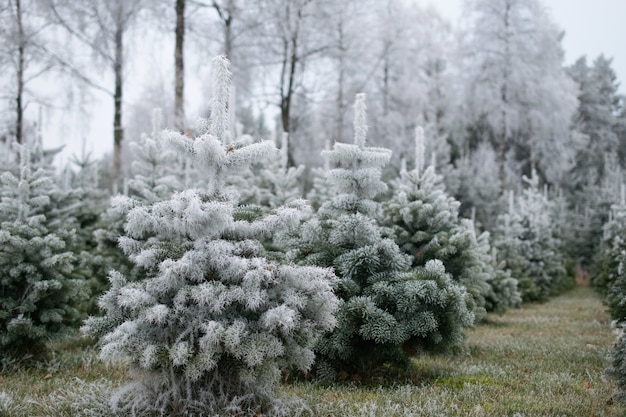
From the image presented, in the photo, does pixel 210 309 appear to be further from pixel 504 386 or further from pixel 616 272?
pixel 616 272

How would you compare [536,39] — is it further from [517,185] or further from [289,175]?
[289,175]

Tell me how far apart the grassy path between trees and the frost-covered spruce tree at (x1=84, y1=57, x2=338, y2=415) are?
0.77 meters

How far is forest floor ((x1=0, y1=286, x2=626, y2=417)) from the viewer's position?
484cm

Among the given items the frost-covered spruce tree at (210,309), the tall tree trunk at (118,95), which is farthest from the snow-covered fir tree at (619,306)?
the tall tree trunk at (118,95)

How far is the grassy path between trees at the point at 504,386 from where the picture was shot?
4926 millimetres

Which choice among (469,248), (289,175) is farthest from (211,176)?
(289,175)

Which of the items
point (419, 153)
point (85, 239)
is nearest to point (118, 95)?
point (85, 239)

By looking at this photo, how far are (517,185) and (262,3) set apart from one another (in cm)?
1701

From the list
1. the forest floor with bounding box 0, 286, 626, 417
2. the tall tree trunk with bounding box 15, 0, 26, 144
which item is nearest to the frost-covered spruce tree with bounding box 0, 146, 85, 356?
the forest floor with bounding box 0, 286, 626, 417

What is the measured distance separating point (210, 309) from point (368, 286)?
2.35 m

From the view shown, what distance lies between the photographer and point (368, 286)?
20.8ft

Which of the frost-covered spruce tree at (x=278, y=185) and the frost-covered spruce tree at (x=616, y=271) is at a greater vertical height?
the frost-covered spruce tree at (x=278, y=185)

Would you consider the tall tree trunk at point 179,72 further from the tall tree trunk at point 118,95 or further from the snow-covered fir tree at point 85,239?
the tall tree trunk at point 118,95

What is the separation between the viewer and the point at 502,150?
2430 cm
